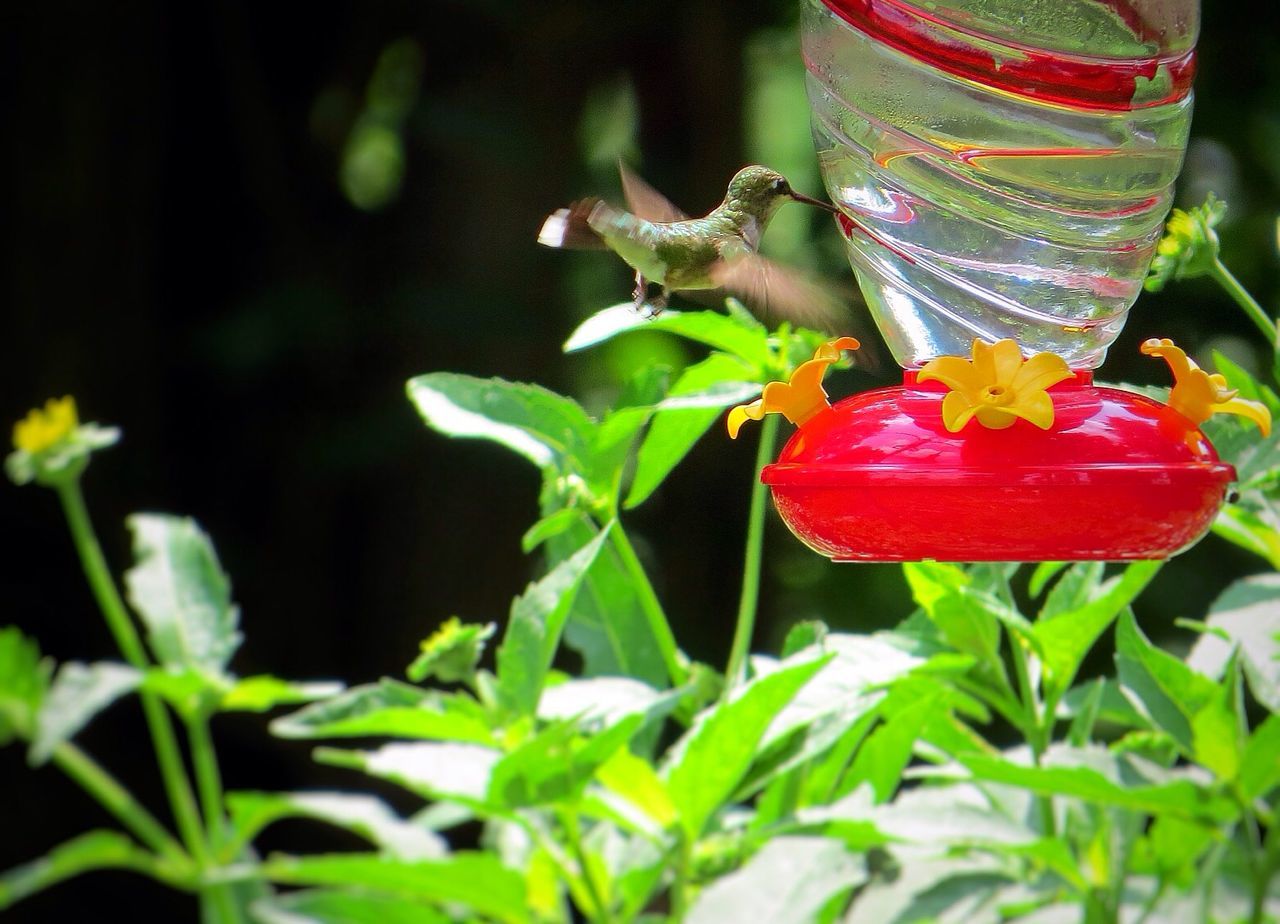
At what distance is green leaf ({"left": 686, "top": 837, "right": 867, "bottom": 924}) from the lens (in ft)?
3.30

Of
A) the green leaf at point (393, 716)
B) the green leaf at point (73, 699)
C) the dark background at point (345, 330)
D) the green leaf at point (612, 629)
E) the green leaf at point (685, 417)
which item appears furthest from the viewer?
the dark background at point (345, 330)

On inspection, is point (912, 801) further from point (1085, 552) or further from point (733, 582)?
point (733, 582)

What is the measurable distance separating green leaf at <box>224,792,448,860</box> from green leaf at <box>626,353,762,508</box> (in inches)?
13.1

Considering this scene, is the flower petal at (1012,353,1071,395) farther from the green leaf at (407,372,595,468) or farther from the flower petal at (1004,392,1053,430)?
the green leaf at (407,372,595,468)

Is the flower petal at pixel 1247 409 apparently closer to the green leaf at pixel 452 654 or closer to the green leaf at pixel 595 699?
the green leaf at pixel 595 699

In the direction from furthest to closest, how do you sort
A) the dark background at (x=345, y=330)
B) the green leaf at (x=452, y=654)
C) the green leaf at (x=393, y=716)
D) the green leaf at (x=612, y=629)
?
the dark background at (x=345, y=330) → the green leaf at (x=612, y=629) → the green leaf at (x=452, y=654) → the green leaf at (x=393, y=716)

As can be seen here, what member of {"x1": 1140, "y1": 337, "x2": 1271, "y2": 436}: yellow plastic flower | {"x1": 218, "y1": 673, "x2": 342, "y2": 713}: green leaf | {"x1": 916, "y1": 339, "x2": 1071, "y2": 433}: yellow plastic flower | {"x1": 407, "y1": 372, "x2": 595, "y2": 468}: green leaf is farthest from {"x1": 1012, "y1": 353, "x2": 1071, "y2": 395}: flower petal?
{"x1": 218, "y1": 673, "x2": 342, "y2": 713}: green leaf

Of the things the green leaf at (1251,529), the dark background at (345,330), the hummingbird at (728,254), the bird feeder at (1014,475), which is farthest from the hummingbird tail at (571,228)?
the dark background at (345,330)

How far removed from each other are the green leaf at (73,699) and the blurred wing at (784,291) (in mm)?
595

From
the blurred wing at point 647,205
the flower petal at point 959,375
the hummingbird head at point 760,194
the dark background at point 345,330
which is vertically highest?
the hummingbird head at point 760,194

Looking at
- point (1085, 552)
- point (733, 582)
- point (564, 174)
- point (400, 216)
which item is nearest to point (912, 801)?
point (1085, 552)

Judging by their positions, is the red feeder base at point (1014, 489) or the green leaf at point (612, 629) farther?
the green leaf at point (612, 629)

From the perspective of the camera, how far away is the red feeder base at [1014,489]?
3.01 feet

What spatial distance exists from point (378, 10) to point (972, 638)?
8.50 feet
